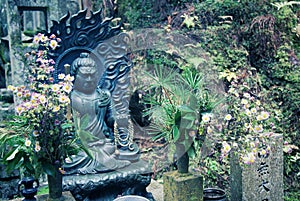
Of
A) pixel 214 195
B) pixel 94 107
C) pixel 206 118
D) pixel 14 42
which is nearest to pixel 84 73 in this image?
pixel 94 107

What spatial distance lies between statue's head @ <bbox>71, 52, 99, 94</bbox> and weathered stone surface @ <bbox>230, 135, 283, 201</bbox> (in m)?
→ 1.42

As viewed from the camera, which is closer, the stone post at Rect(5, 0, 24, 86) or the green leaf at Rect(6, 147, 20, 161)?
the green leaf at Rect(6, 147, 20, 161)

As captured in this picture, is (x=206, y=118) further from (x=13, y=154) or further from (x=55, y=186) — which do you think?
(x=13, y=154)

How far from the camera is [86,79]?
10.8 ft

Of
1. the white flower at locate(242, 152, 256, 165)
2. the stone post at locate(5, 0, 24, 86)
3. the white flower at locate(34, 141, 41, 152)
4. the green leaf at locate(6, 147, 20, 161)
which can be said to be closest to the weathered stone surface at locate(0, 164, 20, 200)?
the stone post at locate(5, 0, 24, 86)

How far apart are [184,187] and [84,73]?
137cm

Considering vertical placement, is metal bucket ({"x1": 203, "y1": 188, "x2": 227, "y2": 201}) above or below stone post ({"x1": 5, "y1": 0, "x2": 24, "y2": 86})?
below

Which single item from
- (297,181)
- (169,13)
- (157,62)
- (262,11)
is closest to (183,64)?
(157,62)

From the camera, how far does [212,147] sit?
13.5ft

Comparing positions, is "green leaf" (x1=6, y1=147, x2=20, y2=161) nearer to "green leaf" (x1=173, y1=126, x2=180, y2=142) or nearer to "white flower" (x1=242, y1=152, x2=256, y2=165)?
"green leaf" (x1=173, y1=126, x2=180, y2=142)

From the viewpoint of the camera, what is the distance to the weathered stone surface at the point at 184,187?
266 centimetres

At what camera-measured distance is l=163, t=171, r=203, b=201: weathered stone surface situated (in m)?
2.66

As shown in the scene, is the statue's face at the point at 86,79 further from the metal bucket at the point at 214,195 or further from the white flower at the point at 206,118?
the metal bucket at the point at 214,195

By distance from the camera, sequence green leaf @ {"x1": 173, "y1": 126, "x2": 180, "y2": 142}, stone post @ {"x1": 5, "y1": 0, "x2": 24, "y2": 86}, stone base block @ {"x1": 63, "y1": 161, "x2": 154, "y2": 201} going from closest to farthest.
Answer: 1. green leaf @ {"x1": 173, "y1": 126, "x2": 180, "y2": 142}
2. stone base block @ {"x1": 63, "y1": 161, "x2": 154, "y2": 201}
3. stone post @ {"x1": 5, "y1": 0, "x2": 24, "y2": 86}
